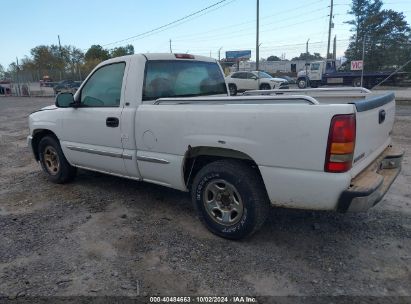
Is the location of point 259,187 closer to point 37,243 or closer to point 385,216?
point 385,216

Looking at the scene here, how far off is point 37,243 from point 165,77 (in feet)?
7.54

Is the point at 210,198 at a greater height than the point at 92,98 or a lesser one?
lesser

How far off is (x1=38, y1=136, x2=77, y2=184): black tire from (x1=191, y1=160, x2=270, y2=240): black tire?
2.55 meters

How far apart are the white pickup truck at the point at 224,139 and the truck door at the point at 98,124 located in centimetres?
1

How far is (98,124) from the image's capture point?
4.36 meters

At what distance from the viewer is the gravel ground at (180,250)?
2.82 metres

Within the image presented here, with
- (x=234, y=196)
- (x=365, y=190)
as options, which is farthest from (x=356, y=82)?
(x=365, y=190)

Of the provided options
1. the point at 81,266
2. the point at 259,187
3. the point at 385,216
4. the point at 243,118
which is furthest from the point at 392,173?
the point at 81,266

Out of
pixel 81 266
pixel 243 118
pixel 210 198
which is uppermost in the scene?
pixel 243 118

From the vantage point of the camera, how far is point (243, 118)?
9.98 feet

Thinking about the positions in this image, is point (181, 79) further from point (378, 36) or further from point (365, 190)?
point (378, 36)

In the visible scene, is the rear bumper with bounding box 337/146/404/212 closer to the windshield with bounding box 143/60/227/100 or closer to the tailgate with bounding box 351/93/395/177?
the tailgate with bounding box 351/93/395/177

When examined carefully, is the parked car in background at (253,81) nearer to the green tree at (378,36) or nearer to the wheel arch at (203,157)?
the green tree at (378,36)

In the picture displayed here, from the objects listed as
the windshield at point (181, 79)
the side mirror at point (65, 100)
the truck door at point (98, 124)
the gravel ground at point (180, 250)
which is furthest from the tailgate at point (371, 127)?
the side mirror at point (65, 100)
